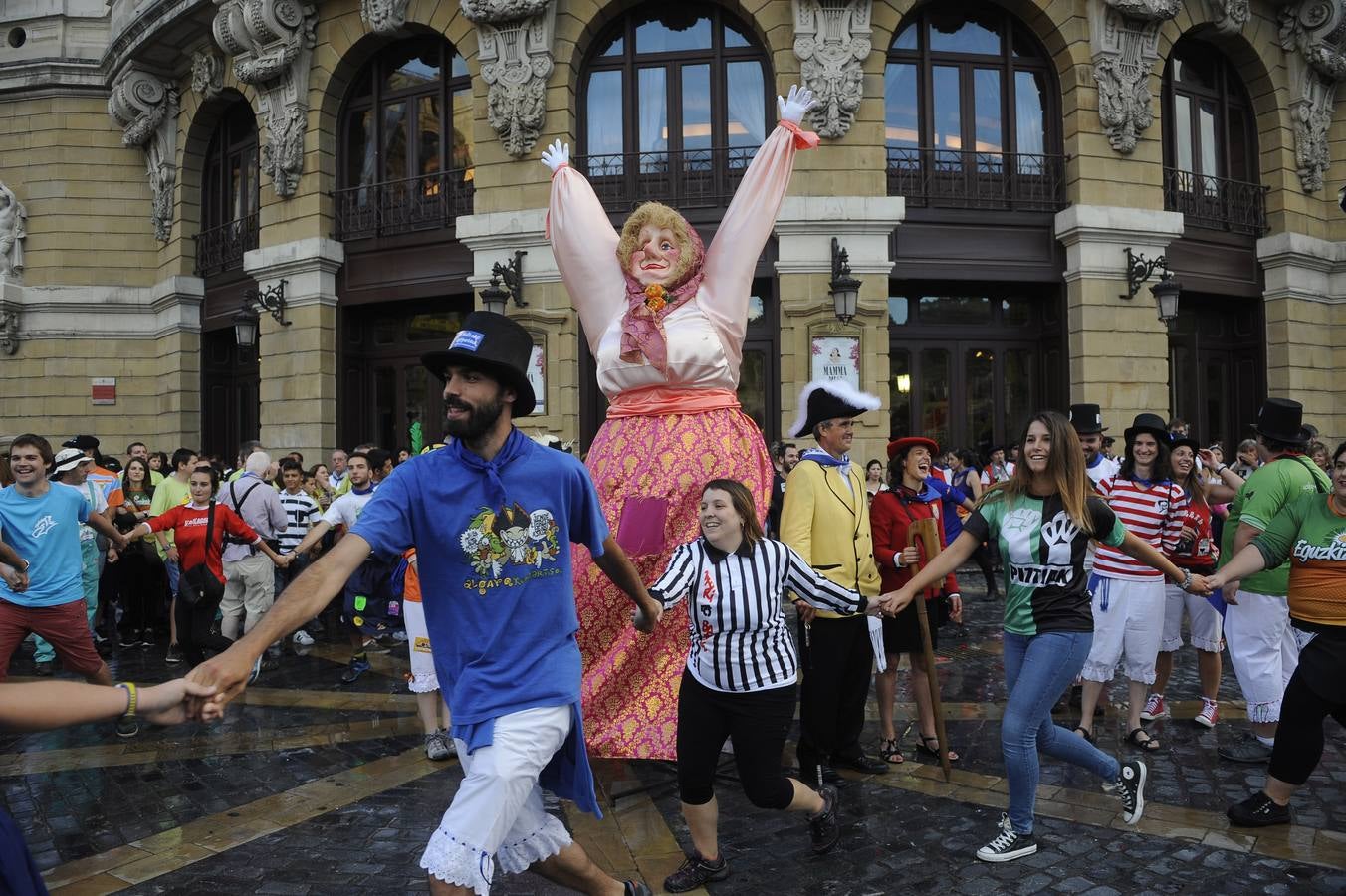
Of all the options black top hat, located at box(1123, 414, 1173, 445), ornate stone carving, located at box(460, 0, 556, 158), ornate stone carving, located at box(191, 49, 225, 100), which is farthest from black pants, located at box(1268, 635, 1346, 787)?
ornate stone carving, located at box(191, 49, 225, 100)

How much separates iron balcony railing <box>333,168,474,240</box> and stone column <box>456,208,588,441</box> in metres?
1.16

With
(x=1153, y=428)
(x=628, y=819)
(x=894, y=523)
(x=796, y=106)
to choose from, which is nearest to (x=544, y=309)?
(x=796, y=106)

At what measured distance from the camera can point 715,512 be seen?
3.84m

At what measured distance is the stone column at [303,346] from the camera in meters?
15.2

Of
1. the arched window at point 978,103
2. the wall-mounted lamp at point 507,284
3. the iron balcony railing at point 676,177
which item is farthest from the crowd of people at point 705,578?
the arched window at point 978,103

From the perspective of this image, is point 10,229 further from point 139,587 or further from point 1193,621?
point 1193,621

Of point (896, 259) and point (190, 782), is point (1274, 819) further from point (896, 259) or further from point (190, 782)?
point (896, 259)

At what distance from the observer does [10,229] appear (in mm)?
18781

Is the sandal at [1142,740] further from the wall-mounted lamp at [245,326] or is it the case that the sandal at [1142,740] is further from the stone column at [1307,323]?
the wall-mounted lamp at [245,326]

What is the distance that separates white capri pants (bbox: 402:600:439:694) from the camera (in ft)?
18.5

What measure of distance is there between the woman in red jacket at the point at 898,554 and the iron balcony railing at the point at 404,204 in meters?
10.7

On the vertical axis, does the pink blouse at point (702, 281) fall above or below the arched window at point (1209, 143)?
below

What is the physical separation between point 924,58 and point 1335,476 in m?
11.7

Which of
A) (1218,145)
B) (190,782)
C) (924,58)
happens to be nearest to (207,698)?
(190,782)
